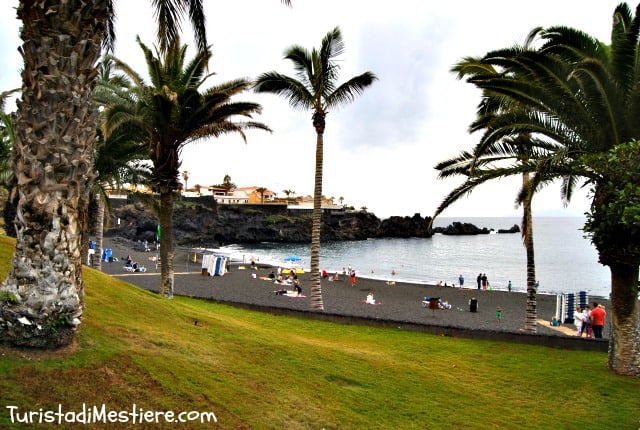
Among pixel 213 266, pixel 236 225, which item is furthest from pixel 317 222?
pixel 236 225

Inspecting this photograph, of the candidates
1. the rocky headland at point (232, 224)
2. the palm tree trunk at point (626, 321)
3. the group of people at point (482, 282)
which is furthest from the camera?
the rocky headland at point (232, 224)

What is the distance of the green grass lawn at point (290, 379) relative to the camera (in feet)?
13.7

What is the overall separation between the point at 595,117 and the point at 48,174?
9.82m

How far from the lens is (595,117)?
909cm

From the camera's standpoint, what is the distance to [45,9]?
4398mm

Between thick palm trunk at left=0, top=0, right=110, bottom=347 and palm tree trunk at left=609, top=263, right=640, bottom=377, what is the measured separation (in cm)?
944

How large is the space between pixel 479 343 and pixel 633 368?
10.8 feet

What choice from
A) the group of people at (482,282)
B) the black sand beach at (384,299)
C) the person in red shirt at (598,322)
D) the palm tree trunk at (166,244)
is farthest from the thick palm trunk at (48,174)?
the group of people at (482,282)

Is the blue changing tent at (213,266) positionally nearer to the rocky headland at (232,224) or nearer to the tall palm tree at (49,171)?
the tall palm tree at (49,171)

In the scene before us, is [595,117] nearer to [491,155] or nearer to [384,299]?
[491,155]

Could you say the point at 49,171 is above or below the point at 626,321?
above

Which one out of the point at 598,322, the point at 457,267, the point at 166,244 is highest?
the point at 166,244

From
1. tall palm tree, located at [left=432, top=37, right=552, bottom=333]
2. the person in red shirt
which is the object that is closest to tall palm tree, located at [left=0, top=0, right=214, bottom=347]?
tall palm tree, located at [left=432, top=37, right=552, bottom=333]

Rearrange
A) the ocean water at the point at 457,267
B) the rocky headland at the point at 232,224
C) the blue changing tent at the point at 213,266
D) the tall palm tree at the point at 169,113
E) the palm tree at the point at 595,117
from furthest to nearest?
the rocky headland at the point at 232,224 < the ocean water at the point at 457,267 < the blue changing tent at the point at 213,266 < the tall palm tree at the point at 169,113 < the palm tree at the point at 595,117
